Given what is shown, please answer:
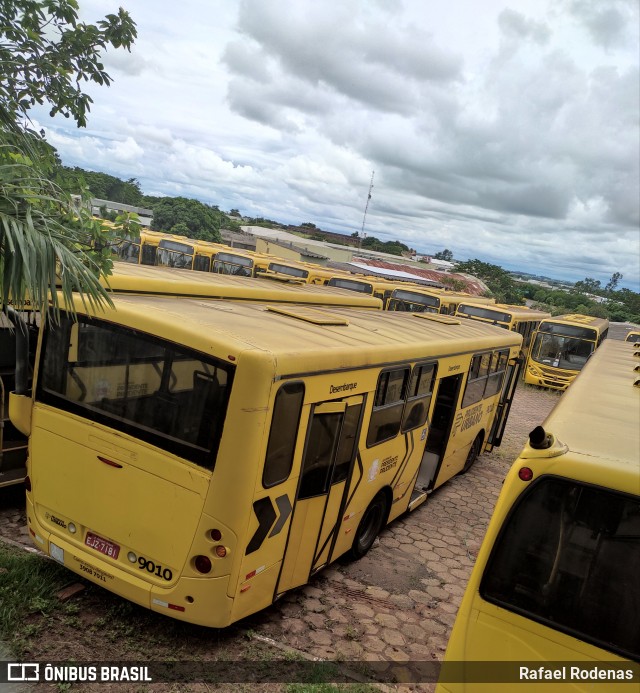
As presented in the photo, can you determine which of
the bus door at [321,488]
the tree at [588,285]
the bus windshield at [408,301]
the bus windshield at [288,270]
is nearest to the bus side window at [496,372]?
the bus door at [321,488]

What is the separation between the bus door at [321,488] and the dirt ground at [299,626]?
41cm

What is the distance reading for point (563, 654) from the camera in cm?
301

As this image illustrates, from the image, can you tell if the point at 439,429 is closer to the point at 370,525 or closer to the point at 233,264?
the point at 370,525

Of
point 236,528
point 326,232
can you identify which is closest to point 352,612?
point 236,528

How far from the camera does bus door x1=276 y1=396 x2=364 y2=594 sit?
A: 16.4 ft

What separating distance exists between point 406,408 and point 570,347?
15.7 m

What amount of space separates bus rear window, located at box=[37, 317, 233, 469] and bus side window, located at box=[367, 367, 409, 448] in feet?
6.99

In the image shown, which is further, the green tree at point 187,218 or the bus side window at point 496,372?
the green tree at point 187,218

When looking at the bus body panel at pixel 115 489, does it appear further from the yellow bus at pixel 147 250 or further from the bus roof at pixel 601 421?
the yellow bus at pixel 147 250

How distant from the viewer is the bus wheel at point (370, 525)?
657 cm

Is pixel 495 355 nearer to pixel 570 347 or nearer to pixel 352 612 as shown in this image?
pixel 352 612

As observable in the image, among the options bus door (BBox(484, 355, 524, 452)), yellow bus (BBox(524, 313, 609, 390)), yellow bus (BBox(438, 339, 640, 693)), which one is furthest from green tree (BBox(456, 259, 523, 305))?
yellow bus (BBox(438, 339, 640, 693))

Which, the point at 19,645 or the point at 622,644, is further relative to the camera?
the point at 19,645

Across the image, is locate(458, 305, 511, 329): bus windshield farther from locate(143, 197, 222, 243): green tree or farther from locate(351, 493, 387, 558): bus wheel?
locate(143, 197, 222, 243): green tree
